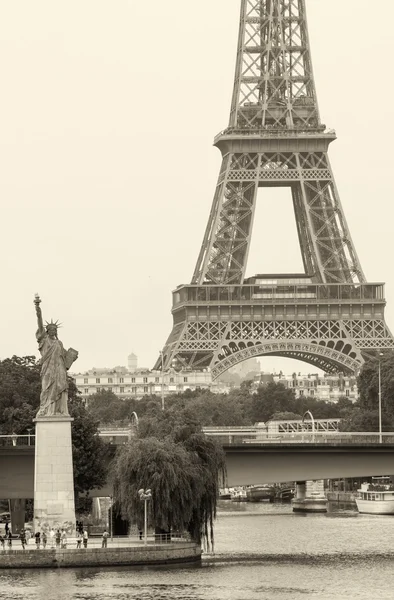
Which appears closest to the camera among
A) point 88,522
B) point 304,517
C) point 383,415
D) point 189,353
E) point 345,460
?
point 345,460

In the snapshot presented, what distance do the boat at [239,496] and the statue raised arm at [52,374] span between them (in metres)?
65.5

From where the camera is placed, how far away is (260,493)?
485 ft

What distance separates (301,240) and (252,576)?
10395cm

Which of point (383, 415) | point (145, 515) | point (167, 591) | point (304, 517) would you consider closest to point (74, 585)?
point (167, 591)

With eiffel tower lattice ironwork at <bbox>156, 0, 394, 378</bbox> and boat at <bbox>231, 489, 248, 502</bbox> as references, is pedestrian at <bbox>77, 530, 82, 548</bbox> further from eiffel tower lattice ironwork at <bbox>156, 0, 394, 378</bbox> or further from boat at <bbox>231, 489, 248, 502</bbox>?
eiffel tower lattice ironwork at <bbox>156, 0, 394, 378</bbox>

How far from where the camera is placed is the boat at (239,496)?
484 ft

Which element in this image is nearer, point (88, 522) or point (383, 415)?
point (88, 522)

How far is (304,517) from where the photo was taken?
4688 inches

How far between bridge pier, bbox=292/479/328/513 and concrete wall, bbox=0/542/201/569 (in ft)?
148

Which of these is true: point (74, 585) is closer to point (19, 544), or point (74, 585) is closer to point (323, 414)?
point (19, 544)

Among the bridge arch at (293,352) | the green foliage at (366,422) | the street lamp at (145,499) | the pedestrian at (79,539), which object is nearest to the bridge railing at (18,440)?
the pedestrian at (79,539)

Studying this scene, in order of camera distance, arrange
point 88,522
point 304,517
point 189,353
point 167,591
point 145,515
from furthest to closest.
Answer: point 189,353 < point 304,517 < point 88,522 < point 145,515 < point 167,591

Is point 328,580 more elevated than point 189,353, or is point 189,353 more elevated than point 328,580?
point 189,353

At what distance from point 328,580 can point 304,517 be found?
42.6m
